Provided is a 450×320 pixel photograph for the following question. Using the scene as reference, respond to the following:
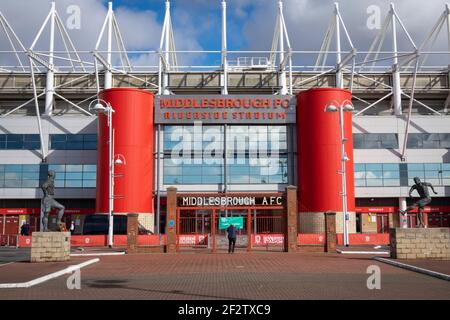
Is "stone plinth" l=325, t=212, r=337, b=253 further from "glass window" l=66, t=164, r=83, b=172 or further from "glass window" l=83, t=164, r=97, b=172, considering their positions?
"glass window" l=66, t=164, r=83, b=172

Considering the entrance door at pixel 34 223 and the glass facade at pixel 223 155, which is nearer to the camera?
the glass facade at pixel 223 155

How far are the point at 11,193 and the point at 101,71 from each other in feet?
50.7

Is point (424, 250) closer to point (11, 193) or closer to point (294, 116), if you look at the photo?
point (294, 116)

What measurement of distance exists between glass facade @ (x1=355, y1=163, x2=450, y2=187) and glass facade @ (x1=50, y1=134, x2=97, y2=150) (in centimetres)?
2495

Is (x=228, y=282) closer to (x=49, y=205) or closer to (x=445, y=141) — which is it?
(x=49, y=205)

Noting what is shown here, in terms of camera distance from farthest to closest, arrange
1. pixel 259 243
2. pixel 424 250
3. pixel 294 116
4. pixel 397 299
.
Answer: pixel 294 116, pixel 259 243, pixel 424 250, pixel 397 299

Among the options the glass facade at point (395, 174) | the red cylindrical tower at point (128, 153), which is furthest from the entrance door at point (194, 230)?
the glass facade at point (395, 174)

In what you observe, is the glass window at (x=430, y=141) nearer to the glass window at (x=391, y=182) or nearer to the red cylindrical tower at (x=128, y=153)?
the glass window at (x=391, y=182)

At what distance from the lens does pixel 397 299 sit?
1102 cm

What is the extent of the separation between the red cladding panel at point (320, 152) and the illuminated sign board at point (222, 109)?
5.85ft

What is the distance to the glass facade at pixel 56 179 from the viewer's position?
49.2 meters

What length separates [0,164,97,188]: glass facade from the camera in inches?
1938

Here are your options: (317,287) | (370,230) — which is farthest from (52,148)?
(317,287)

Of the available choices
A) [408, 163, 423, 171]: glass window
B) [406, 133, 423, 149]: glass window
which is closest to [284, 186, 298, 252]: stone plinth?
[408, 163, 423, 171]: glass window
